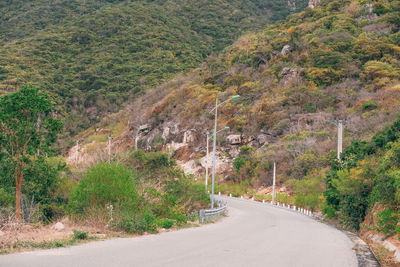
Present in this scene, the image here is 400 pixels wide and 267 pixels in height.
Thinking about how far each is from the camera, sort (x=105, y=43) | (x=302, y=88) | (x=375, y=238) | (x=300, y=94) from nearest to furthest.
Answer: (x=375, y=238), (x=300, y=94), (x=302, y=88), (x=105, y=43)

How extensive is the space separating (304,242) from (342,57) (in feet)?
201

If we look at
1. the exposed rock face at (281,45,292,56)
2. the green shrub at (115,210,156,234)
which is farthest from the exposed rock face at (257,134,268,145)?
the green shrub at (115,210,156,234)

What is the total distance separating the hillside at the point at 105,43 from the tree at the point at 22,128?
2355 inches

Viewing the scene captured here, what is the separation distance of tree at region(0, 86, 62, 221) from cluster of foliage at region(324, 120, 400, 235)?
542 inches

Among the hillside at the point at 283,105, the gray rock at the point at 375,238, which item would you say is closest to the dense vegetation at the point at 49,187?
the gray rock at the point at 375,238

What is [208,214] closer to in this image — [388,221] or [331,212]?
[331,212]

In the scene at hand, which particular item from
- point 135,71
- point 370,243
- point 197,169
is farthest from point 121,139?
point 370,243

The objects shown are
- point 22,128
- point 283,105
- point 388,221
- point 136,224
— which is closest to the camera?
point 388,221

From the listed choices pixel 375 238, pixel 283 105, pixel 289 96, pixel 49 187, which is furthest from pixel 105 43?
pixel 375 238

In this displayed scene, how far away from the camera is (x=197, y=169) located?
63688 millimetres

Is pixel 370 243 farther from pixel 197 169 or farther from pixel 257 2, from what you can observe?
pixel 257 2

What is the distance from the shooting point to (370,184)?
1983 cm

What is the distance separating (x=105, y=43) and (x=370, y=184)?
110979mm

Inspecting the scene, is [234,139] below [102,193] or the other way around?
below
